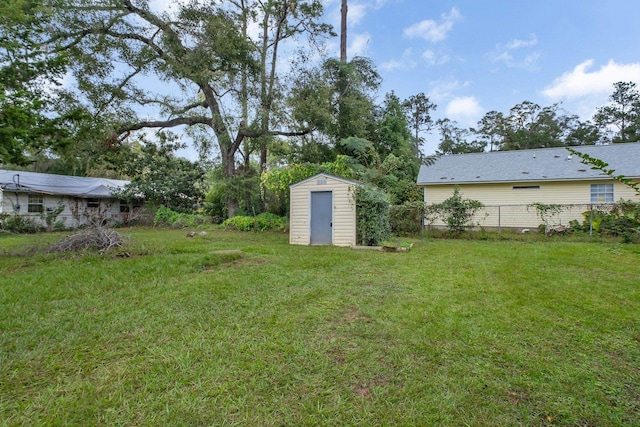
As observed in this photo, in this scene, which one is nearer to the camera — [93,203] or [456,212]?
[456,212]

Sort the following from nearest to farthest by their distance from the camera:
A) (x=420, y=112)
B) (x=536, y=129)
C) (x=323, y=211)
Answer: (x=323, y=211), (x=536, y=129), (x=420, y=112)

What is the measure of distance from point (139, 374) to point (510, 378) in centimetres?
276

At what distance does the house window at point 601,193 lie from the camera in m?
12.2

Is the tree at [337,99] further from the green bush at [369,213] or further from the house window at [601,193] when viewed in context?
the house window at [601,193]

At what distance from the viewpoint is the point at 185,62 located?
13.2m

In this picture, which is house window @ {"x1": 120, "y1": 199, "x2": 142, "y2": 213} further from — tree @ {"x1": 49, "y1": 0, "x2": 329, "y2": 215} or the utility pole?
the utility pole

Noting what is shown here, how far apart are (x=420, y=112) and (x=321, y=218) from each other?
2580 centimetres

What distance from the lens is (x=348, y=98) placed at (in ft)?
49.2

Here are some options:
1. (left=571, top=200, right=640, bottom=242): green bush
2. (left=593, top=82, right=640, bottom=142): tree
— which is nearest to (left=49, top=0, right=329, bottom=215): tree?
(left=571, top=200, right=640, bottom=242): green bush

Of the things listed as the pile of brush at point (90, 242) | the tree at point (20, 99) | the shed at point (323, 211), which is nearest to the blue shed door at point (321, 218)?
the shed at point (323, 211)

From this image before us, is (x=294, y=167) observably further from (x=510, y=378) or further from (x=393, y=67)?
(x=510, y=378)

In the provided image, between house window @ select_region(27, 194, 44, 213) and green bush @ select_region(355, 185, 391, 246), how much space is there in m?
15.2

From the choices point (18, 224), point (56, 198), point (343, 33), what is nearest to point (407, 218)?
point (343, 33)

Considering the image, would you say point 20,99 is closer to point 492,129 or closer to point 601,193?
point 601,193
